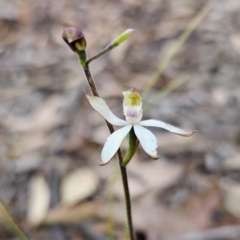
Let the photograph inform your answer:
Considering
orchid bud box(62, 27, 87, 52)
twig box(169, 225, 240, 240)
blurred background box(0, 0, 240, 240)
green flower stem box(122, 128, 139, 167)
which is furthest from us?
blurred background box(0, 0, 240, 240)

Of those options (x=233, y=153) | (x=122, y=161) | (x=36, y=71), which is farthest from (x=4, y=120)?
(x=122, y=161)

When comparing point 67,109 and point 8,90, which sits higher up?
point 8,90

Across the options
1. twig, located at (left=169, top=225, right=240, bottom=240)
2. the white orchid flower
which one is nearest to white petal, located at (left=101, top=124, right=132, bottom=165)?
the white orchid flower

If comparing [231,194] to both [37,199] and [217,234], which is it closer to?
[217,234]

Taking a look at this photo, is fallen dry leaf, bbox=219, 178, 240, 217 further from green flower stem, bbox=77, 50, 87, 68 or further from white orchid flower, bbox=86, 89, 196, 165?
green flower stem, bbox=77, 50, 87, 68

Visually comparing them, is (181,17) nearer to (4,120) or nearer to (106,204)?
(4,120)

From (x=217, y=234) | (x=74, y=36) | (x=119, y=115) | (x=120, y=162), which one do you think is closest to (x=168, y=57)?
(x=119, y=115)

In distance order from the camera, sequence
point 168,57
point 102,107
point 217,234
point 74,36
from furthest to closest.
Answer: point 168,57 < point 217,234 < point 102,107 < point 74,36

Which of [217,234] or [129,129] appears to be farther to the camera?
[217,234]
